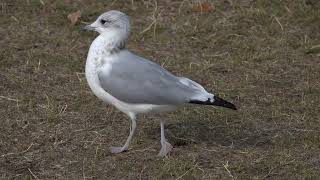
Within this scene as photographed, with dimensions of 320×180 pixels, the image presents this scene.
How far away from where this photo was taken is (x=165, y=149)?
4.58 metres

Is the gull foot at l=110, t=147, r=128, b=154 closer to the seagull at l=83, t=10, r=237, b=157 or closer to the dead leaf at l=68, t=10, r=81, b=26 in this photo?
the seagull at l=83, t=10, r=237, b=157

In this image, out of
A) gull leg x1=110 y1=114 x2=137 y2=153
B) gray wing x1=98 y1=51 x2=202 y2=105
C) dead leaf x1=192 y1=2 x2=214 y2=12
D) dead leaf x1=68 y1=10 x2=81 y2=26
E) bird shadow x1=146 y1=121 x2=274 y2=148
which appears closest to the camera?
gray wing x1=98 y1=51 x2=202 y2=105

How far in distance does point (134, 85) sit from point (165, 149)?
1.52 feet

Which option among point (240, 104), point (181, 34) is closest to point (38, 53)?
point (181, 34)

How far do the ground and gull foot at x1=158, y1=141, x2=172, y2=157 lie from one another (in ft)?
0.18

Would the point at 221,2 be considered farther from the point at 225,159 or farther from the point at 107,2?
the point at 225,159

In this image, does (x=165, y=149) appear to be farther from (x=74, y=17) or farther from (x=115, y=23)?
(x=74, y=17)

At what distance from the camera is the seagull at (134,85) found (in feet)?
14.5

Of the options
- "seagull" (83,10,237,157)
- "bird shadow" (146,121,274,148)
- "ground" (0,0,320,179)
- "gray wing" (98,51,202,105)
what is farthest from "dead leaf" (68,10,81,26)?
"gray wing" (98,51,202,105)

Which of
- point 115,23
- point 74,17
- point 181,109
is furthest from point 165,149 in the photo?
point 74,17

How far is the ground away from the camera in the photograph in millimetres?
4461

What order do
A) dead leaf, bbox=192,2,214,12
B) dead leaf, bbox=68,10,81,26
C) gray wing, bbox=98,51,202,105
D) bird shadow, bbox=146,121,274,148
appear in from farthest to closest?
dead leaf, bbox=192,2,214,12 → dead leaf, bbox=68,10,81,26 → bird shadow, bbox=146,121,274,148 → gray wing, bbox=98,51,202,105

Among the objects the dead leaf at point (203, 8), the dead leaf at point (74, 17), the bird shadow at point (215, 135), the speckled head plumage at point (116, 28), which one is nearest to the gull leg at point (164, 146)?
the bird shadow at point (215, 135)

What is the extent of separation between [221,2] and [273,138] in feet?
8.77
